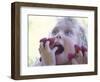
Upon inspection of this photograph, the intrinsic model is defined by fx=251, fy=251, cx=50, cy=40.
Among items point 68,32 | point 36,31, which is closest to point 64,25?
point 68,32

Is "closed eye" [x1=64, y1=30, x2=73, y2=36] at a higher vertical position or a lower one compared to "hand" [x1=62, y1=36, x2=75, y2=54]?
higher

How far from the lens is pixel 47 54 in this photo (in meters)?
1.51

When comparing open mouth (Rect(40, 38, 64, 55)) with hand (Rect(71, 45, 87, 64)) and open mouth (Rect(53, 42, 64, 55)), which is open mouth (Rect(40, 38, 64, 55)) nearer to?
open mouth (Rect(53, 42, 64, 55))

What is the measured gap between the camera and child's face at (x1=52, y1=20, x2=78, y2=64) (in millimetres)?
1538

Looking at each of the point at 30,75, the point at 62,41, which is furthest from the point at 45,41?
the point at 30,75

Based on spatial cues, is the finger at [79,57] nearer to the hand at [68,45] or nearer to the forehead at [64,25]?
the hand at [68,45]

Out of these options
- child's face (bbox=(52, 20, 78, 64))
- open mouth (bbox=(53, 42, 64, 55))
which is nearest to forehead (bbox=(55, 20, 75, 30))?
child's face (bbox=(52, 20, 78, 64))

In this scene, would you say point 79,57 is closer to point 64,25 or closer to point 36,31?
point 64,25

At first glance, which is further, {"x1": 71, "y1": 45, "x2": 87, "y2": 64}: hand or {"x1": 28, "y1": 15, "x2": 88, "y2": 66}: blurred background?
{"x1": 71, "y1": 45, "x2": 87, "y2": 64}: hand

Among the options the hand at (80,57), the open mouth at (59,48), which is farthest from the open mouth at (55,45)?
the hand at (80,57)

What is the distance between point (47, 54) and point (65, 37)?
0.16 metres

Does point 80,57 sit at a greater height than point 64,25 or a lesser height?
lesser

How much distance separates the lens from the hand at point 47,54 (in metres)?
1.50

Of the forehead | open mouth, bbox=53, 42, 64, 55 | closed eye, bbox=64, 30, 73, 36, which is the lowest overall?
open mouth, bbox=53, 42, 64, 55
